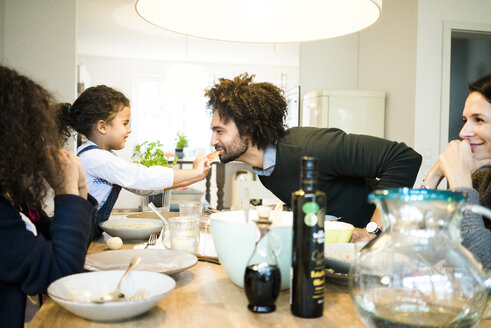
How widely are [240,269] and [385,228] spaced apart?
1.01 ft

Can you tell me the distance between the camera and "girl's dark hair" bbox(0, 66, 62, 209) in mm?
893

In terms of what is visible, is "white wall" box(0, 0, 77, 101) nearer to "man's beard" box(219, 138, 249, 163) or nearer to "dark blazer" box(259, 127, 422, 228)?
"man's beard" box(219, 138, 249, 163)

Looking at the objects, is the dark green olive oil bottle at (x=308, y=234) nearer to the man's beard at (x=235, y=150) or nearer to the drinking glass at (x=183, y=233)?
the drinking glass at (x=183, y=233)

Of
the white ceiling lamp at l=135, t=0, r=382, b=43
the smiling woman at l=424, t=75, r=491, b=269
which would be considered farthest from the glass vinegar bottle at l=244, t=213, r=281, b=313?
the smiling woman at l=424, t=75, r=491, b=269

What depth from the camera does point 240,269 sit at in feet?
2.80

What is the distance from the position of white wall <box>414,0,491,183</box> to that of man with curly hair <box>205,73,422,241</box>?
177cm

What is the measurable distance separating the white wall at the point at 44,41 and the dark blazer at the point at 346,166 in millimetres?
2432

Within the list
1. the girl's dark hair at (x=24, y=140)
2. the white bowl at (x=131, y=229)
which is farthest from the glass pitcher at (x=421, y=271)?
the white bowl at (x=131, y=229)

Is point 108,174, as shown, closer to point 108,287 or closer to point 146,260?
point 146,260

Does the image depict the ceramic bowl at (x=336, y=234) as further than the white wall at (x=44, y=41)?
No

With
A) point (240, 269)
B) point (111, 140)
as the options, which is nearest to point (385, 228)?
Answer: point (240, 269)

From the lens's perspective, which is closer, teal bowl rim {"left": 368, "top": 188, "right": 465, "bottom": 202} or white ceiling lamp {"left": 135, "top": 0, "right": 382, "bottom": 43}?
teal bowl rim {"left": 368, "top": 188, "right": 465, "bottom": 202}

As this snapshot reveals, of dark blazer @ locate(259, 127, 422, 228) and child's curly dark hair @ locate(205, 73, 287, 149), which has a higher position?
child's curly dark hair @ locate(205, 73, 287, 149)

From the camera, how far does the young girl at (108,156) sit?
6.37ft
